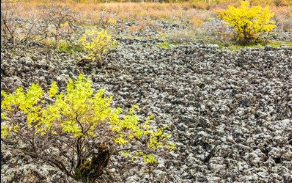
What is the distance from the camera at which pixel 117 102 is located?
470 inches

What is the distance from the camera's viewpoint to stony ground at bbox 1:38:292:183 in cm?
811

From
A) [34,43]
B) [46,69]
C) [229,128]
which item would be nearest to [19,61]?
[46,69]

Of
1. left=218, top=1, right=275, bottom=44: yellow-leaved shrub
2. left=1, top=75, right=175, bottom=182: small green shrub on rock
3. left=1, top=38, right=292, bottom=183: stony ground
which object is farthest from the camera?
left=218, top=1, right=275, bottom=44: yellow-leaved shrub

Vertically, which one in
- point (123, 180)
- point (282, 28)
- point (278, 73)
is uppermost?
point (282, 28)

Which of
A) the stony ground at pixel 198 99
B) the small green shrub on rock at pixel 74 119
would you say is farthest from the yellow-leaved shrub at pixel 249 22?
the small green shrub on rock at pixel 74 119

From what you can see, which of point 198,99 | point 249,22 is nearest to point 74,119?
point 198,99

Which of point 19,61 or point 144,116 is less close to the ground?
point 19,61

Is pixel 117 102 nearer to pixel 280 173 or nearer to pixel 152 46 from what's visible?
pixel 280 173

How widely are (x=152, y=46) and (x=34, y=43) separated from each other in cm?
686

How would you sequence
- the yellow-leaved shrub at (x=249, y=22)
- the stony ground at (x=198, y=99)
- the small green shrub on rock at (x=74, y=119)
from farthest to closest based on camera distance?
1. the yellow-leaved shrub at (x=249, y=22)
2. the stony ground at (x=198, y=99)
3. the small green shrub on rock at (x=74, y=119)

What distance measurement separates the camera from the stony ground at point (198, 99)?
8.11 metres

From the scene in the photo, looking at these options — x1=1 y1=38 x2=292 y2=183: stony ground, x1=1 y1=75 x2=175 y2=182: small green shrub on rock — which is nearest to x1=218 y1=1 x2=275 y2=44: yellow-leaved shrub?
x1=1 y1=38 x2=292 y2=183: stony ground

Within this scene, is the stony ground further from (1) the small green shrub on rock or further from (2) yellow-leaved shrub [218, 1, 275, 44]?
(2) yellow-leaved shrub [218, 1, 275, 44]

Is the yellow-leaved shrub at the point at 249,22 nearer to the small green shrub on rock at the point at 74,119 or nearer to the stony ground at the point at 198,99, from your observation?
the stony ground at the point at 198,99
